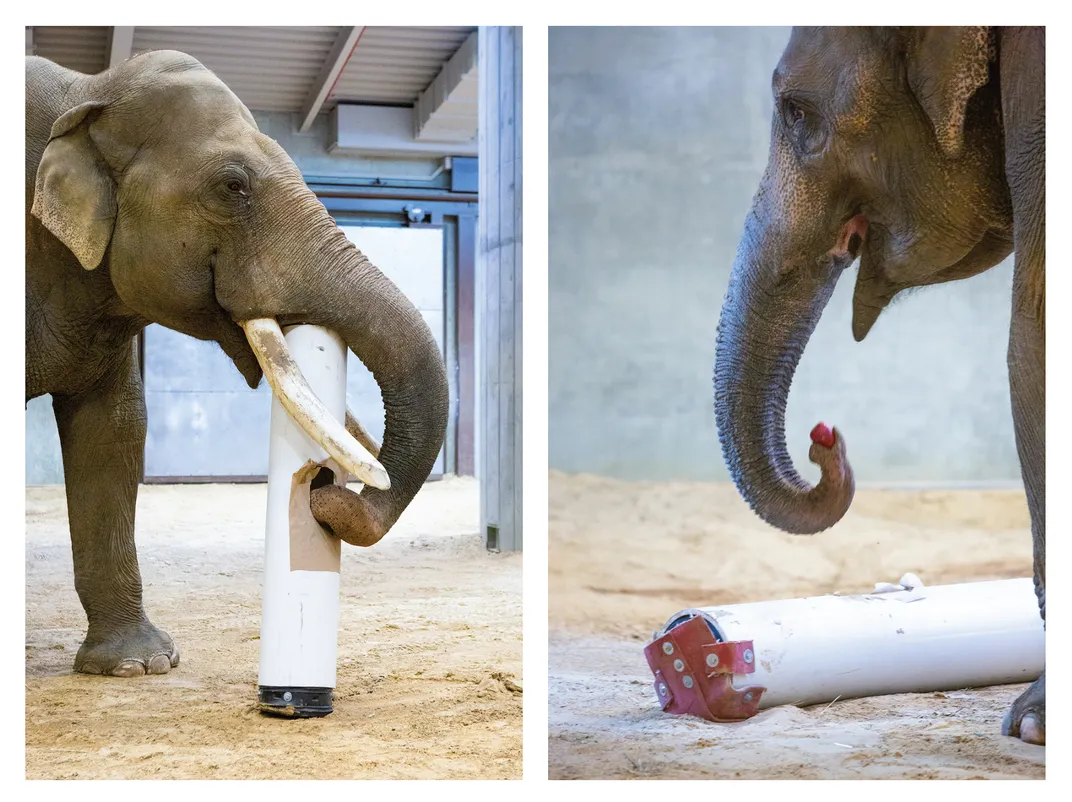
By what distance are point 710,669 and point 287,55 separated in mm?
7022

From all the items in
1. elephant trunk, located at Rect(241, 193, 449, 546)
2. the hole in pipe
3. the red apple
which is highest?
elephant trunk, located at Rect(241, 193, 449, 546)

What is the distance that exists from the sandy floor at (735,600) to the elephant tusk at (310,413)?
649mm

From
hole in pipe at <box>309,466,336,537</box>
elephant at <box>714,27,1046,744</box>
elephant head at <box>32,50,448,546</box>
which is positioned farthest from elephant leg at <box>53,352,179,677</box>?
elephant at <box>714,27,1046,744</box>

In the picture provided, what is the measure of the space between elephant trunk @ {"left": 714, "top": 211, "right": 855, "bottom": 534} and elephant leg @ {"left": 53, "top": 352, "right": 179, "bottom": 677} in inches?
61.6

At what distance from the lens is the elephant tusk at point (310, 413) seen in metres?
2.63

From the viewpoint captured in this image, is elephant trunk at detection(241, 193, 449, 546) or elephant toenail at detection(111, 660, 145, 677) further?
elephant toenail at detection(111, 660, 145, 677)

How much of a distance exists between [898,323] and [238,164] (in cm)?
658

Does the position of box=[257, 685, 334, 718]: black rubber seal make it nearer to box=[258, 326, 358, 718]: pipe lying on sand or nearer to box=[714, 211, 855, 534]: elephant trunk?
box=[258, 326, 358, 718]: pipe lying on sand

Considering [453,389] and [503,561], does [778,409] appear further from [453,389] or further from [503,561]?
[453,389]

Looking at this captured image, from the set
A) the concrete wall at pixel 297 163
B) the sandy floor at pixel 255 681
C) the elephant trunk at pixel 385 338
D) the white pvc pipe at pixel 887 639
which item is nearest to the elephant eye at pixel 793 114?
the elephant trunk at pixel 385 338

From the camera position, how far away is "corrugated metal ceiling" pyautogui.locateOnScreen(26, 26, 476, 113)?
8273 millimetres

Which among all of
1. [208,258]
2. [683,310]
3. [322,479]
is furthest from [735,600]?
[208,258]

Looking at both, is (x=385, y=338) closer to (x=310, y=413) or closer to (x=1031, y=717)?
(x=310, y=413)

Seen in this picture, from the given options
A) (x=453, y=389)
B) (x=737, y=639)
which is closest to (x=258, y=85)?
(x=453, y=389)
